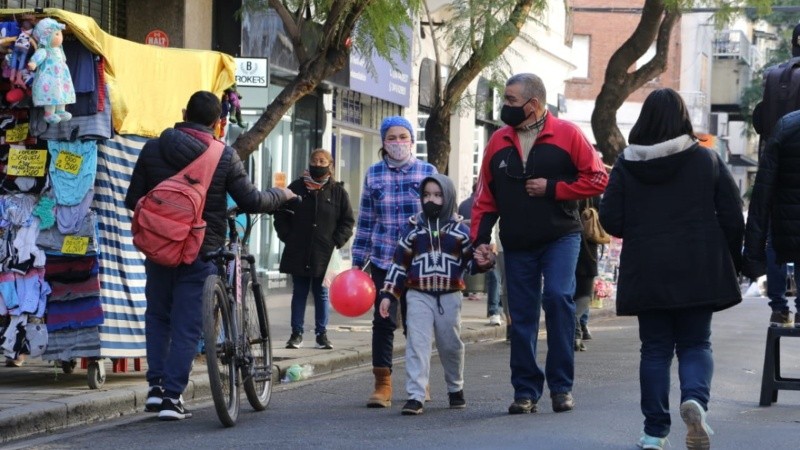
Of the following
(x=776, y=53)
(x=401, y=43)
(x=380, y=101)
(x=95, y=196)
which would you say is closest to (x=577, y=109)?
(x=776, y=53)

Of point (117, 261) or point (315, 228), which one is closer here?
point (117, 261)

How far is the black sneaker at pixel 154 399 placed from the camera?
9.34m

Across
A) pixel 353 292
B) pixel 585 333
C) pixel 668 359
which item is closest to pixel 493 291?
pixel 585 333

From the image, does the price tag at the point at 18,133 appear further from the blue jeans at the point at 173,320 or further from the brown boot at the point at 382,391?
the brown boot at the point at 382,391

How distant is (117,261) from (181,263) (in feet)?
5.33

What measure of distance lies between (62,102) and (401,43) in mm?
8222

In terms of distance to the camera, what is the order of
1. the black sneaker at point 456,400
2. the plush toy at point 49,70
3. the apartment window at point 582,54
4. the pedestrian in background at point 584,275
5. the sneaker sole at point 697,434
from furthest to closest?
1. the apartment window at point 582,54
2. the pedestrian in background at point 584,275
3. the plush toy at point 49,70
4. the black sneaker at point 456,400
5. the sneaker sole at point 697,434

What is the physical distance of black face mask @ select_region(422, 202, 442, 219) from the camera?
967 centimetres

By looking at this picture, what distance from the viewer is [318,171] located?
586 inches

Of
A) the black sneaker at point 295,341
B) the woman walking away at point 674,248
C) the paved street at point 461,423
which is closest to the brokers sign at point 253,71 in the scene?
the black sneaker at point 295,341

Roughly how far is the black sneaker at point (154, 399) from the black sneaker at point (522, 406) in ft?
6.85

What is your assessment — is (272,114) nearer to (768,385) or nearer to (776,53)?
(768,385)

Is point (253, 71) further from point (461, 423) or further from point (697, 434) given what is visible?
point (697, 434)

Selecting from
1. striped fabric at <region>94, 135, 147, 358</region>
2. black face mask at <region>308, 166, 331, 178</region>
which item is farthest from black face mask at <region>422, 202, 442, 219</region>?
black face mask at <region>308, 166, 331, 178</region>
